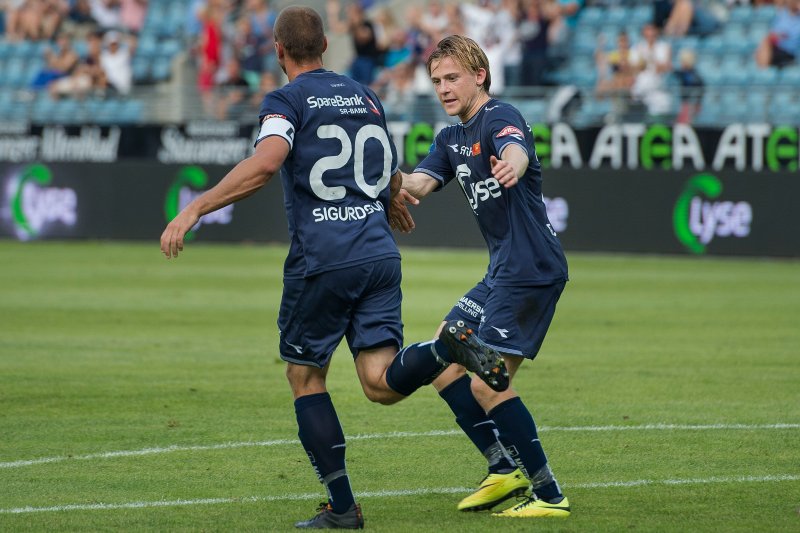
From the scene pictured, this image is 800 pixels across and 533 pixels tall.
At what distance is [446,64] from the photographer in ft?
20.1

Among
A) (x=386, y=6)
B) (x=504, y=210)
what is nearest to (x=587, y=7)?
(x=386, y=6)

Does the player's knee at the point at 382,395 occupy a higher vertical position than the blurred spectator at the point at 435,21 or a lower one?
lower

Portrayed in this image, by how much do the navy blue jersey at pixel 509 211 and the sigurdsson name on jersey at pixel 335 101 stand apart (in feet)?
2.09

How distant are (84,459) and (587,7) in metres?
18.1

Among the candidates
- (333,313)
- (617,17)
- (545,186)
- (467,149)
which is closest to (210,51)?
(617,17)

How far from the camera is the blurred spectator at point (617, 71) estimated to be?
21500mm

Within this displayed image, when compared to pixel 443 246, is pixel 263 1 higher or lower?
higher

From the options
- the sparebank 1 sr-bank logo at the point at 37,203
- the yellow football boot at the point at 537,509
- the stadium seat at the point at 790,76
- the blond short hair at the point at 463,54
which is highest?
the blond short hair at the point at 463,54

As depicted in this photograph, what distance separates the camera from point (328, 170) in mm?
5723

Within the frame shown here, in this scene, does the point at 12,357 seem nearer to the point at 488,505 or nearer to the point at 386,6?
the point at 488,505

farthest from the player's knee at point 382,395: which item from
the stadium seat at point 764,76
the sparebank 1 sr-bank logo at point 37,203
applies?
the sparebank 1 sr-bank logo at point 37,203

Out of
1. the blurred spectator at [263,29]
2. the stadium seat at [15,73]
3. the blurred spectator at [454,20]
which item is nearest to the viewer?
the blurred spectator at [454,20]

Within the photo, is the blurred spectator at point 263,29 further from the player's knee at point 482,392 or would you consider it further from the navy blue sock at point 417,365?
the navy blue sock at point 417,365

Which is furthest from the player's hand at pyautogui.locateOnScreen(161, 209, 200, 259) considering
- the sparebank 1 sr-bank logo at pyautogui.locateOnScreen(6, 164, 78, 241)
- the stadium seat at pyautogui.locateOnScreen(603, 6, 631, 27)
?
the stadium seat at pyautogui.locateOnScreen(603, 6, 631, 27)
